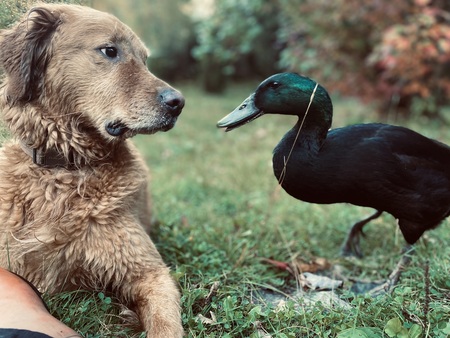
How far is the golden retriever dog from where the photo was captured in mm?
2434

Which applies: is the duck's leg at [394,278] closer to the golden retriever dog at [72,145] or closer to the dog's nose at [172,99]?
the golden retriever dog at [72,145]

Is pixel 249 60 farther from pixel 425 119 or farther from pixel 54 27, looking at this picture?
pixel 54 27

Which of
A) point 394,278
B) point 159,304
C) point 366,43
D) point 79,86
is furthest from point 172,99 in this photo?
point 366,43

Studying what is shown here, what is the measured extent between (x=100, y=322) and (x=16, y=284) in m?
0.42

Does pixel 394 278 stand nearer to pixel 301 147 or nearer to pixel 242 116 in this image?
pixel 301 147

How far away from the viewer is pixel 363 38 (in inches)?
341

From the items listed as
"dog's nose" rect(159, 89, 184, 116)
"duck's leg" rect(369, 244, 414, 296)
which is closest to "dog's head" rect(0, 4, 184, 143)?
"dog's nose" rect(159, 89, 184, 116)

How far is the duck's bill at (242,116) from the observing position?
8.05 feet

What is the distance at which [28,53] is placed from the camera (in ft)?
7.89

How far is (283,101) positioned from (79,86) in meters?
0.97

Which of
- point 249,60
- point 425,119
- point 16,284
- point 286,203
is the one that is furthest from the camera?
point 249,60

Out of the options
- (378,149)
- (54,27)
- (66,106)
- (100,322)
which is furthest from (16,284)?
(378,149)

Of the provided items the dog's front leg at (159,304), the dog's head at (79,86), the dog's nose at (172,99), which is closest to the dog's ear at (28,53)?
the dog's head at (79,86)

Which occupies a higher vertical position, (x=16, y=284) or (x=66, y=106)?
(x=66, y=106)
